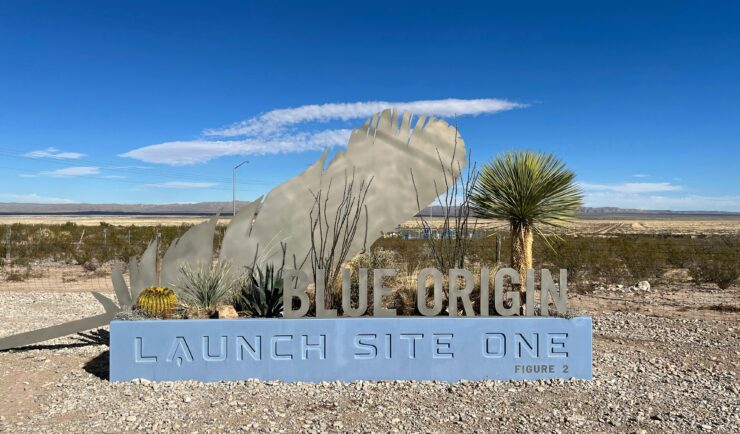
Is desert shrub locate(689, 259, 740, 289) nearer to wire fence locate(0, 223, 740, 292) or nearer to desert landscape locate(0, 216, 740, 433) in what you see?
wire fence locate(0, 223, 740, 292)

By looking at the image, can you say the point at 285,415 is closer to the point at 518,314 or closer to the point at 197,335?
the point at 197,335

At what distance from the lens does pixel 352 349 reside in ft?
21.7

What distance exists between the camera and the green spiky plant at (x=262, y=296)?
714cm

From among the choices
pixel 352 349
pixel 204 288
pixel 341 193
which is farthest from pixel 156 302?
pixel 341 193

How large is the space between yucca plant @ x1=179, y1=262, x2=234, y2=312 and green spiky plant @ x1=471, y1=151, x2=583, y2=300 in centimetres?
406

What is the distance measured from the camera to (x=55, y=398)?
20.0 feet

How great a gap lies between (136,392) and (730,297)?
43.2 feet

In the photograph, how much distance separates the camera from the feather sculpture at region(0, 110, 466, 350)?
25.6 ft

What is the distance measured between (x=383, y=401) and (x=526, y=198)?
13.7 ft

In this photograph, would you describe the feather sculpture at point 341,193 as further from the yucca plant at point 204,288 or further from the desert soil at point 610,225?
the desert soil at point 610,225

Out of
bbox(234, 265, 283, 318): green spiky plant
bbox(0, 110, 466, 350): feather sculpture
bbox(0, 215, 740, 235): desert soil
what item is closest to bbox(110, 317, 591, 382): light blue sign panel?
bbox(234, 265, 283, 318): green spiky plant

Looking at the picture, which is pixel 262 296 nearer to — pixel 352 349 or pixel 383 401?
pixel 352 349

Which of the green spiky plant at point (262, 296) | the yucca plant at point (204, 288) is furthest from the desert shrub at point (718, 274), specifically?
the yucca plant at point (204, 288)

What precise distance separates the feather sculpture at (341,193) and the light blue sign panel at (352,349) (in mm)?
1393
